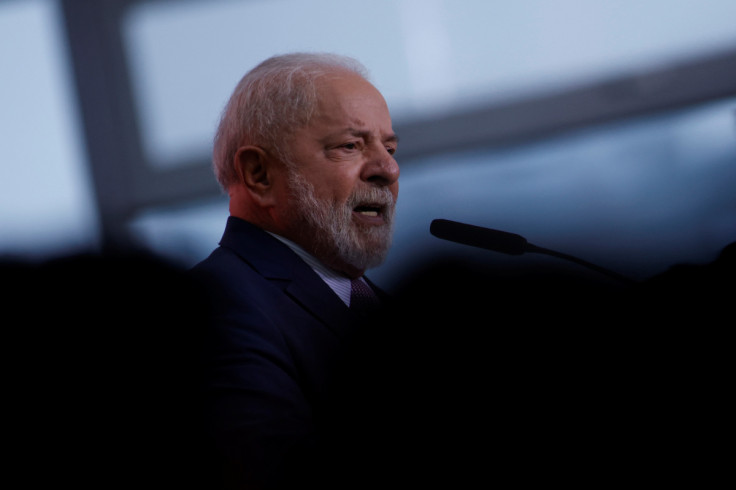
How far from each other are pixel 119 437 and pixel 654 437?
0.50m

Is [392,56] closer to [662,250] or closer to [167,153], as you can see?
[167,153]

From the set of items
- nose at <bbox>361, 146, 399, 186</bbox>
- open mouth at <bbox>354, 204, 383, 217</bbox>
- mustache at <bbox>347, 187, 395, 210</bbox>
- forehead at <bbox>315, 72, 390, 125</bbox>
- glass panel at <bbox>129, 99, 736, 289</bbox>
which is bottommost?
glass panel at <bbox>129, 99, 736, 289</bbox>

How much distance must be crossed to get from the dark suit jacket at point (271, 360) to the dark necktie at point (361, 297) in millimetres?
74

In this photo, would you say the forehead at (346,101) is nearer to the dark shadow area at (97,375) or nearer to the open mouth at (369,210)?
the open mouth at (369,210)

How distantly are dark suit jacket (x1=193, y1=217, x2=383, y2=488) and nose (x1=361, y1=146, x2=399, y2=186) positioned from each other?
218 millimetres

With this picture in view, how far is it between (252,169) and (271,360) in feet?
1.53

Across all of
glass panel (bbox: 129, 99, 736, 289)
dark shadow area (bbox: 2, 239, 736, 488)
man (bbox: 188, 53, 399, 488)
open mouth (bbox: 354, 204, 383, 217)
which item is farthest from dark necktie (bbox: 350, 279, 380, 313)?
glass panel (bbox: 129, 99, 736, 289)

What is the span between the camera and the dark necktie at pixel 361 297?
128cm

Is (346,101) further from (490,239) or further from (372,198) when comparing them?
(490,239)

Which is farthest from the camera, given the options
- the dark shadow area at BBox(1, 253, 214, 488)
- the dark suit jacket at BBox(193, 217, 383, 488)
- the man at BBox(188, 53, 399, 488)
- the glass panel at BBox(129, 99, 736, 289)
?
the glass panel at BBox(129, 99, 736, 289)

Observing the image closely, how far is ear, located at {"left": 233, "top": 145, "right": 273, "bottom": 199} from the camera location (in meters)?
1.35

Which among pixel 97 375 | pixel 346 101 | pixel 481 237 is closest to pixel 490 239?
pixel 481 237

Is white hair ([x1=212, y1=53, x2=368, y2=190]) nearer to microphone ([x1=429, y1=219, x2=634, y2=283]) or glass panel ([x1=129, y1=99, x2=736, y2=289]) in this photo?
microphone ([x1=429, y1=219, x2=634, y2=283])

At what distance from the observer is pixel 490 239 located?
1.17 meters
